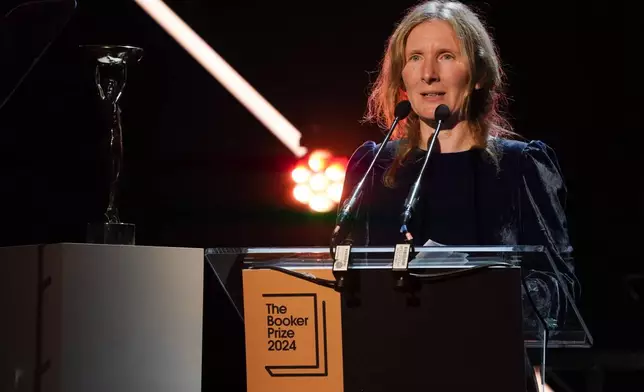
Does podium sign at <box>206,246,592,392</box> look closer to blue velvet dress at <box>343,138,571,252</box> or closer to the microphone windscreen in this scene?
the microphone windscreen

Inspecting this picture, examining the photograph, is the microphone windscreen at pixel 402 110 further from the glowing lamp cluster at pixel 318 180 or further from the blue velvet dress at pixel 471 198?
the glowing lamp cluster at pixel 318 180

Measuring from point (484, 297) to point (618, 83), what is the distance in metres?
2.17

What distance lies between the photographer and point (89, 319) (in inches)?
80.4

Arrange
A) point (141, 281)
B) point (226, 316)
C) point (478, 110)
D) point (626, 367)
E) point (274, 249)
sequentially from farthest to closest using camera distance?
point (226, 316) < point (626, 367) < point (478, 110) < point (141, 281) < point (274, 249)

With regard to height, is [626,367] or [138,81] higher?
[138,81]

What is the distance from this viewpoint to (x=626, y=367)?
11.2ft

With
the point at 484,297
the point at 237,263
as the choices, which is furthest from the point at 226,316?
the point at 484,297

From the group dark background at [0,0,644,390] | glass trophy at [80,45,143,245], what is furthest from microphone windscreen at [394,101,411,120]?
dark background at [0,0,644,390]

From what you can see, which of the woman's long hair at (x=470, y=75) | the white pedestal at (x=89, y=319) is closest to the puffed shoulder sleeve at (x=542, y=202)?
the woman's long hair at (x=470, y=75)

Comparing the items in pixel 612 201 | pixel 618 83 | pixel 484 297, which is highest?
pixel 618 83

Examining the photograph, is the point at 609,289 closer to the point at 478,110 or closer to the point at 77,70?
the point at 478,110

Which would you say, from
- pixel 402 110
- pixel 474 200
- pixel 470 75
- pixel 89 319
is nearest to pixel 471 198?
pixel 474 200

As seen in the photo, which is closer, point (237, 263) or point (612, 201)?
point (237, 263)

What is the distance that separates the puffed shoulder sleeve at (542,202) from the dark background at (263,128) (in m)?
1.10
